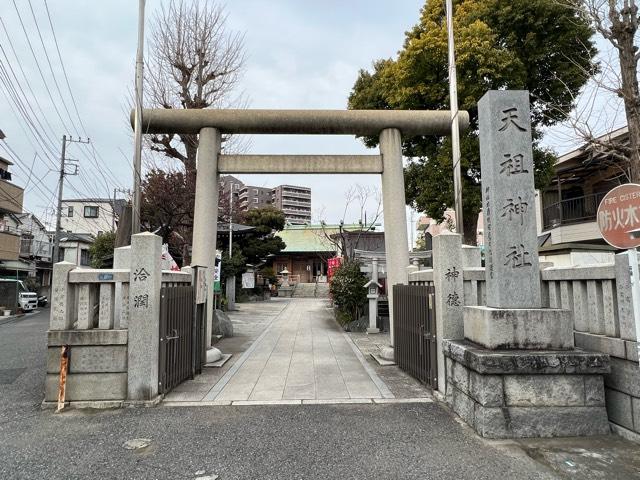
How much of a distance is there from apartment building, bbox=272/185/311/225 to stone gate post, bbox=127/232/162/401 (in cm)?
8246

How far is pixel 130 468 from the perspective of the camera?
3.80 m

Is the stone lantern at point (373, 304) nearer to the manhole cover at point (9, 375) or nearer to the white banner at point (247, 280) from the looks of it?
the manhole cover at point (9, 375)

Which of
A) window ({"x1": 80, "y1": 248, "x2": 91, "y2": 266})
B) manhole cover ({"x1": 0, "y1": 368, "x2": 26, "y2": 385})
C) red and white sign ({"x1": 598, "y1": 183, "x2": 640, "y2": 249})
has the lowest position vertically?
manhole cover ({"x1": 0, "y1": 368, "x2": 26, "y2": 385})

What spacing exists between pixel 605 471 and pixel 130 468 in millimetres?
4342

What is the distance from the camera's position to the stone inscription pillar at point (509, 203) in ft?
16.8

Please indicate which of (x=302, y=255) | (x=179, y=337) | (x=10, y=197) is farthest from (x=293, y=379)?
(x=302, y=255)

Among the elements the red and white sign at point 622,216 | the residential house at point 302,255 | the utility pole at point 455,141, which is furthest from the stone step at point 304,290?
the red and white sign at point 622,216

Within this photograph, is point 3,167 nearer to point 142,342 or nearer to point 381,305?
point 381,305

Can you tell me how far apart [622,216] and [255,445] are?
4291 mm

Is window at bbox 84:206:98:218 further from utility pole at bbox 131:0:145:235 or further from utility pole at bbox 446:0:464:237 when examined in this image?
utility pole at bbox 446:0:464:237

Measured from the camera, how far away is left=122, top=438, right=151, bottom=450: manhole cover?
428cm

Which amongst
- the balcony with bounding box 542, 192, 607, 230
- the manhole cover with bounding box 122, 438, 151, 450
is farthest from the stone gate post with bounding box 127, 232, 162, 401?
the balcony with bounding box 542, 192, 607, 230

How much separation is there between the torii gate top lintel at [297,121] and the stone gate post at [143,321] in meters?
4.24

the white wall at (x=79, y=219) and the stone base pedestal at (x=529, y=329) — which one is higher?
the white wall at (x=79, y=219)
